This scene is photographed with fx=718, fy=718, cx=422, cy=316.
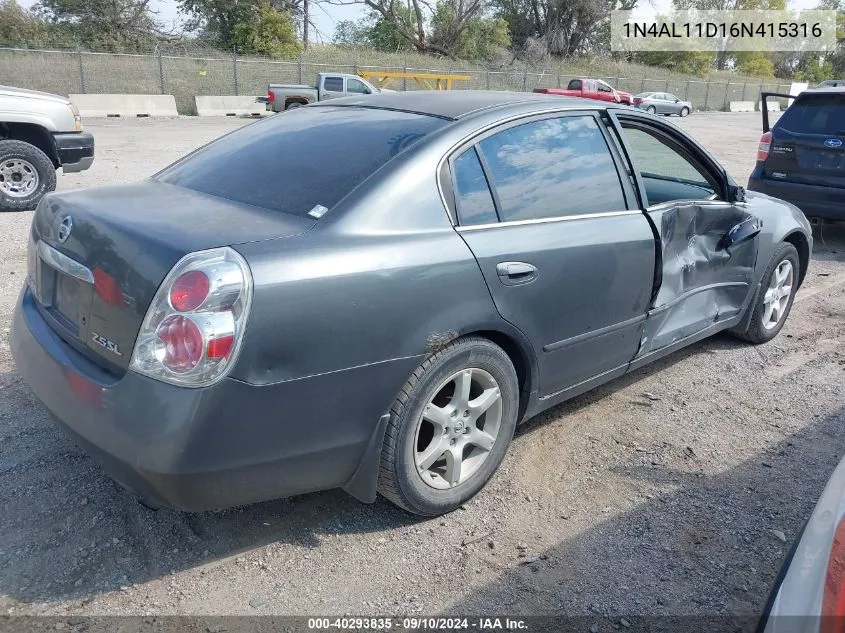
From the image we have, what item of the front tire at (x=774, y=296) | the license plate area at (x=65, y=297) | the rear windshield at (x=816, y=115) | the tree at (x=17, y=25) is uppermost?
the tree at (x=17, y=25)

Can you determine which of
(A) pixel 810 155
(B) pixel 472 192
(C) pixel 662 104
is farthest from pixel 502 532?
(C) pixel 662 104

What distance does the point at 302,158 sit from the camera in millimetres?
2967

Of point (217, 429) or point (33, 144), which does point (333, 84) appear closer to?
point (33, 144)

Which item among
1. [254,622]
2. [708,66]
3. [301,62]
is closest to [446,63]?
[301,62]

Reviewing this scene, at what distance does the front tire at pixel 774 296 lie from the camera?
4.70m

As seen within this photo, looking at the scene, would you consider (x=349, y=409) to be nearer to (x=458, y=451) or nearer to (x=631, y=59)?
(x=458, y=451)

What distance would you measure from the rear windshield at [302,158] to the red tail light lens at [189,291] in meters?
0.51

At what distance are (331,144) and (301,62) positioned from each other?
3161 centimetres

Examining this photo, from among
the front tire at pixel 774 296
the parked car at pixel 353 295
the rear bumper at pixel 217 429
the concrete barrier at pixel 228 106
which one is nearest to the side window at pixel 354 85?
the concrete barrier at pixel 228 106

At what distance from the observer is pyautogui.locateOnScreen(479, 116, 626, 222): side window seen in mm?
3010

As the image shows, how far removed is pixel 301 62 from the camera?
1272 inches

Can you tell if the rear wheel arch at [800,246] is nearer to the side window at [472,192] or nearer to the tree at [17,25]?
the side window at [472,192]

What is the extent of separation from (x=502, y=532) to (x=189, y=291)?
5.04ft

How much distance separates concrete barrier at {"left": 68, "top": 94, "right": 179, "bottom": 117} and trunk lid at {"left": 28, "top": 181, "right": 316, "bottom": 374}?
23354mm
